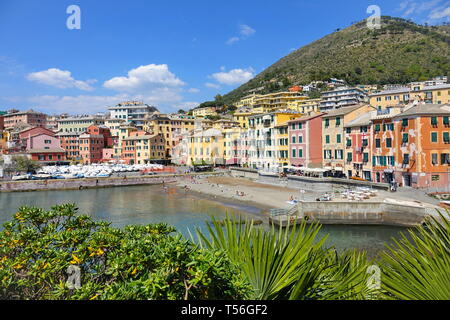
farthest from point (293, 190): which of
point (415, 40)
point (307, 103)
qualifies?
point (415, 40)

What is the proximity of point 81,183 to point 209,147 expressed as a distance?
30777 mm

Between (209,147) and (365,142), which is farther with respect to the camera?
(209,147)

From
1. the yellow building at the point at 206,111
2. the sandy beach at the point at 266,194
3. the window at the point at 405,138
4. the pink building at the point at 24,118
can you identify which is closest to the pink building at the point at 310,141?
the sandy beach at the point at 266,194

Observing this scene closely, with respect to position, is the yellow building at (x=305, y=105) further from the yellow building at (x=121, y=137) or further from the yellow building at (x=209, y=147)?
the yellow building at (x=121, y=137)

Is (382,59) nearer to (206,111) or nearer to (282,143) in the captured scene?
(206,111)

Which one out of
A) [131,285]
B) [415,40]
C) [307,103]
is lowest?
[131,285]

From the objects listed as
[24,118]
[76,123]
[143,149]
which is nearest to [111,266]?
[143,149]

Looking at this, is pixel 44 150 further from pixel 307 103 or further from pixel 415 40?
pixel 415 40

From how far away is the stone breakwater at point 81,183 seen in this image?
213 ft

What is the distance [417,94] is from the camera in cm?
7100

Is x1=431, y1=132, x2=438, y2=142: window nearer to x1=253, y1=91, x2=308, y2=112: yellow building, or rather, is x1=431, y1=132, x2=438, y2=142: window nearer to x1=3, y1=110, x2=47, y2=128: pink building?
x1=253, y1=91, x2=308, y2=112: yellow building

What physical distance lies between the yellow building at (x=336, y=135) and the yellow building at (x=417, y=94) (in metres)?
23.7

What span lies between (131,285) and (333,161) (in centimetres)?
5005

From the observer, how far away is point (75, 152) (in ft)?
334
